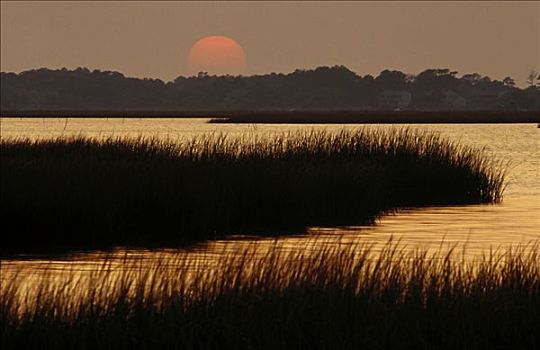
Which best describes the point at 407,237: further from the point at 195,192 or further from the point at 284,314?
the point at 284,314

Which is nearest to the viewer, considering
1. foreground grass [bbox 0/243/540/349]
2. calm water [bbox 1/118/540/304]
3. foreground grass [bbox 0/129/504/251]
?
foreground grass [bbox 0/243/540/349]

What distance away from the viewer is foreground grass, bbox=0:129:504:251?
799 inches

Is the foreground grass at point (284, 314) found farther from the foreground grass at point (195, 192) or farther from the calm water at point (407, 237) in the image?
the foreground grass at point (195, 192)

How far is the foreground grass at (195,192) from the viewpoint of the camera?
20.3 meters

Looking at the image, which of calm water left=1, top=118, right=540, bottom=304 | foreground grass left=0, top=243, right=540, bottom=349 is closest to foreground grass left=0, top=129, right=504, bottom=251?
calm water left=1, top=118, right=540, bottom=304

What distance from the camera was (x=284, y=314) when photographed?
1188 cm

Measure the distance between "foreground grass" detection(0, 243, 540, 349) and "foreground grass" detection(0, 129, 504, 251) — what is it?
24.7ft

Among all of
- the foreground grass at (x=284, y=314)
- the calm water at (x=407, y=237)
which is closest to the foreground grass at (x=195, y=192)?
the calm water at (x=407, y=237)

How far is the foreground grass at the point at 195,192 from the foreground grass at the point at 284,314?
754 cm

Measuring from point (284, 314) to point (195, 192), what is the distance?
10288mm

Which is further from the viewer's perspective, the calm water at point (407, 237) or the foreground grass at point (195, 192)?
the foreground grass at point (195, 192)

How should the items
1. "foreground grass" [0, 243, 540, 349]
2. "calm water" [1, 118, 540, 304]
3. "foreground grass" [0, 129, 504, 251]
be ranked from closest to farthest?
"foreground grass" [0, 243, 540, 349]
"calm water" [1, 118, 540, 304]
"foreground grass" [0, 129, 504, 251]

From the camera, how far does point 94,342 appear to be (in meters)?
11.2

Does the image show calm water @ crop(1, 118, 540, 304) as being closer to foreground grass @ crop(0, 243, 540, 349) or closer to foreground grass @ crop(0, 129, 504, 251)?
foreground grass @ crop(0, 129, 504, 251)
